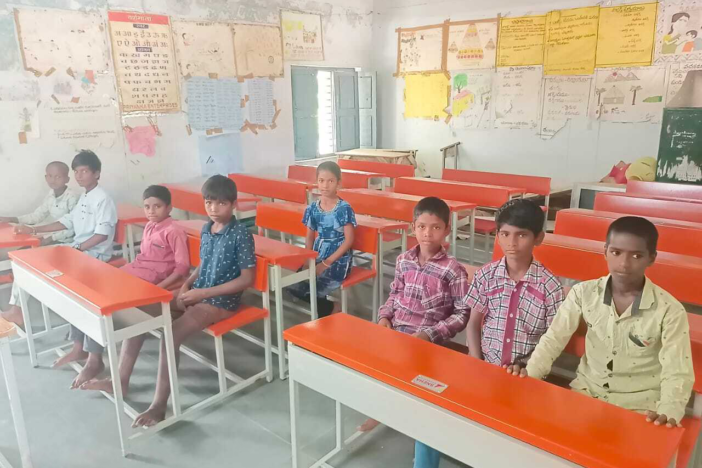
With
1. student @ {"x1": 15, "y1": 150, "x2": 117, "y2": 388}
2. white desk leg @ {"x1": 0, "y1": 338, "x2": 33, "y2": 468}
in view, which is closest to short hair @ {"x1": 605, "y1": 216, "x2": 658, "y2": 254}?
white desk leg @ {"x1": 0, "y1": 338, "x2": 33, "y2": 468}

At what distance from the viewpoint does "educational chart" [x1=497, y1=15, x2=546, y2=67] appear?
5.68 metres

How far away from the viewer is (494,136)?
626 centimetres

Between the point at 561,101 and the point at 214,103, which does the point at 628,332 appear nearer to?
the point at 214,103

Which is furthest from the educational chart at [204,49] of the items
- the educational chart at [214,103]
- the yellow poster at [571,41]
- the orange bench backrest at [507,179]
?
the yellow poster at [571,41]

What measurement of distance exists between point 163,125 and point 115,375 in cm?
344

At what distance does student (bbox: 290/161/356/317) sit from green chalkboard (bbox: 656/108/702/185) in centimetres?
291

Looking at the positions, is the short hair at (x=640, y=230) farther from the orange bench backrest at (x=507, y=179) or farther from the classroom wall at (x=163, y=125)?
the classroom wall at (x=163, y=125)

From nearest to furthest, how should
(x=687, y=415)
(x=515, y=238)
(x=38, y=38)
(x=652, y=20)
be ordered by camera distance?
(x=687, y=415) < (x=515, y=238) < (x=38, y=38) < (x=652, y=20)

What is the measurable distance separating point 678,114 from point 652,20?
1.43 metres

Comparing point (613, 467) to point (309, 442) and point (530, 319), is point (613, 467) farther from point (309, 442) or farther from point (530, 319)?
point (309, 442)

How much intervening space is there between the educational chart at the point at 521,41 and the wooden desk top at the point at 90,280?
16.8 feet

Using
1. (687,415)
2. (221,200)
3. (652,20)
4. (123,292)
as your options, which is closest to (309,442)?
(123,292)

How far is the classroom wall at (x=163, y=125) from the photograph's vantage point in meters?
3.95

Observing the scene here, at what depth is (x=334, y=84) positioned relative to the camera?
6711mm
